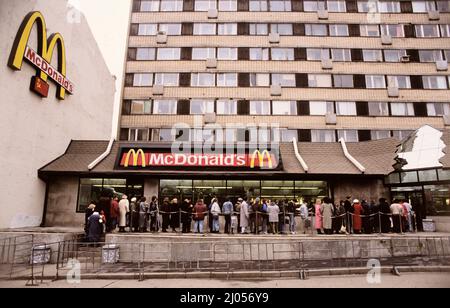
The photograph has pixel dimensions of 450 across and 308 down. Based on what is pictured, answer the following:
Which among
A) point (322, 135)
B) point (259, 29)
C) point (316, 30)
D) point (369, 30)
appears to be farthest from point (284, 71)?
point (369, 30)

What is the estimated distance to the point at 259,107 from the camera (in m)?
28.8

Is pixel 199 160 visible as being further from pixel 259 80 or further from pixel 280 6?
pixel 280 6

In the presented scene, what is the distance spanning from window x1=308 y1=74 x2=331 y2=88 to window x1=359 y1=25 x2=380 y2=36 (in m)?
5.95

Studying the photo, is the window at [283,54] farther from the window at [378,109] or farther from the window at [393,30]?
the window at [393,30]

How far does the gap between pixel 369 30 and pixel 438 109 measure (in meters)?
9.67

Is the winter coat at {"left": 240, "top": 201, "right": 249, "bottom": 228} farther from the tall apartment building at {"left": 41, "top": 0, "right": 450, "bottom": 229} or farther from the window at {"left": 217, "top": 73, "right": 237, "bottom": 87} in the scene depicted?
the window at {"left": 217, "top": 73, "right": 237, "bottom": 87}

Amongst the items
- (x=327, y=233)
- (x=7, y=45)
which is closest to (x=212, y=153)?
(x=327, y=233)

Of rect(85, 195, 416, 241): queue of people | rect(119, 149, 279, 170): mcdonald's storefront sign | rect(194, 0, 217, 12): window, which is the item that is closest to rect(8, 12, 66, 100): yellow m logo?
rect(119, 149, 279, 170): mcdonald's storefront sign

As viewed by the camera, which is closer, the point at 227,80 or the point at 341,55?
the point at 227,80

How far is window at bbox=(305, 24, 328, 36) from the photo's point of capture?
1198 inches

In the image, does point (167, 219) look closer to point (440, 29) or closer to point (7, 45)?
point (7, 45)

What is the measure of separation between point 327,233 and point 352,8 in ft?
82.7

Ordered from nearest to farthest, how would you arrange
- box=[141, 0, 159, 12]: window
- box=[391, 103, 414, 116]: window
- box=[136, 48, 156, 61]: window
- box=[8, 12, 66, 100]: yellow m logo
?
1. box=[8, 12, 66, 100]: yellow m logo
2. box=[391, 103, 414, 116]: window
3. box=[136, 48, 156, 61]: window
4. box=[141, 0, 159, 12]: window

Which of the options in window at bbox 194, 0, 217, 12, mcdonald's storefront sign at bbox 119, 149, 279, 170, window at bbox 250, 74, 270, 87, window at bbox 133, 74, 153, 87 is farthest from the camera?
window at bbox 194, 0, 217, 12
